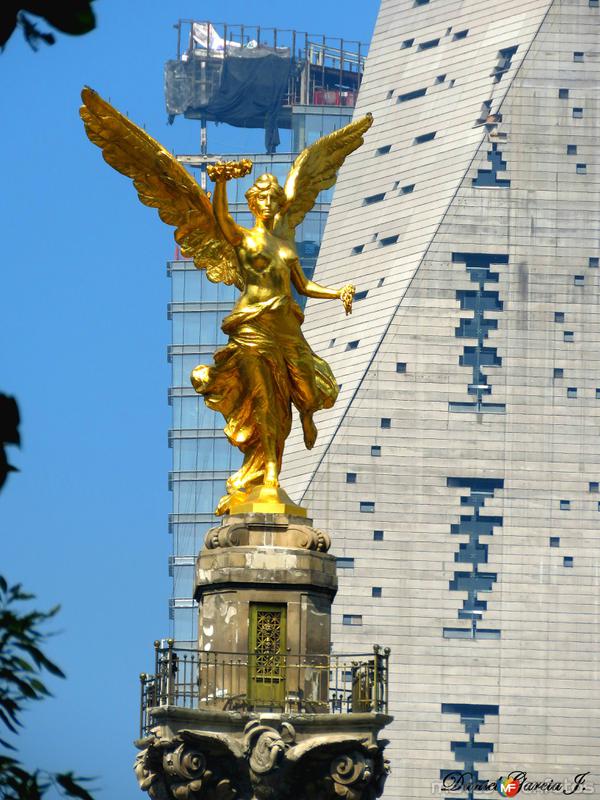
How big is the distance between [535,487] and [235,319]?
122 meters

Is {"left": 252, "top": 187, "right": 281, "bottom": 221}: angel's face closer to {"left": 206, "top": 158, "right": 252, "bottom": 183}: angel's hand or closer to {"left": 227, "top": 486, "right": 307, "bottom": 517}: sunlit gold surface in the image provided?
{"left": 206, "top": 158, "right": 252, "bottom": 183}: angel's hand

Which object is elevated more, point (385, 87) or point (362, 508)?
point (385, 87)

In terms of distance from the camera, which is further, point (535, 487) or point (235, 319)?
point (535, 487)

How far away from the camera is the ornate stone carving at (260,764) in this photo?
3544cm

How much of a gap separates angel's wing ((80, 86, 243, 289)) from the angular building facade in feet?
372

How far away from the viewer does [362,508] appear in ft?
527

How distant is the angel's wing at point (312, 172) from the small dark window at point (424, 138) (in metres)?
133

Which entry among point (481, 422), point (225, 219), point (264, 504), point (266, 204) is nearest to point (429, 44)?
point (481, 422)

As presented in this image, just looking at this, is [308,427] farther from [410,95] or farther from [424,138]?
[410,95]

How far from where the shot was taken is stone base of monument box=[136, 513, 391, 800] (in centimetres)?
3556

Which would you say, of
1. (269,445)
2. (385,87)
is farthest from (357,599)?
(269,445)

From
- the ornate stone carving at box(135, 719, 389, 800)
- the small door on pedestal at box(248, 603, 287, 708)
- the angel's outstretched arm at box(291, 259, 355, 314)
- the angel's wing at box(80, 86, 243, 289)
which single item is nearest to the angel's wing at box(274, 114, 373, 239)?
the angel's outstretched arm at box(291, 259, 355, 314)

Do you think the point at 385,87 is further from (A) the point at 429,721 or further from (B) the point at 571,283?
(A) the point at 429,721

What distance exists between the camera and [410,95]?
180625mm
